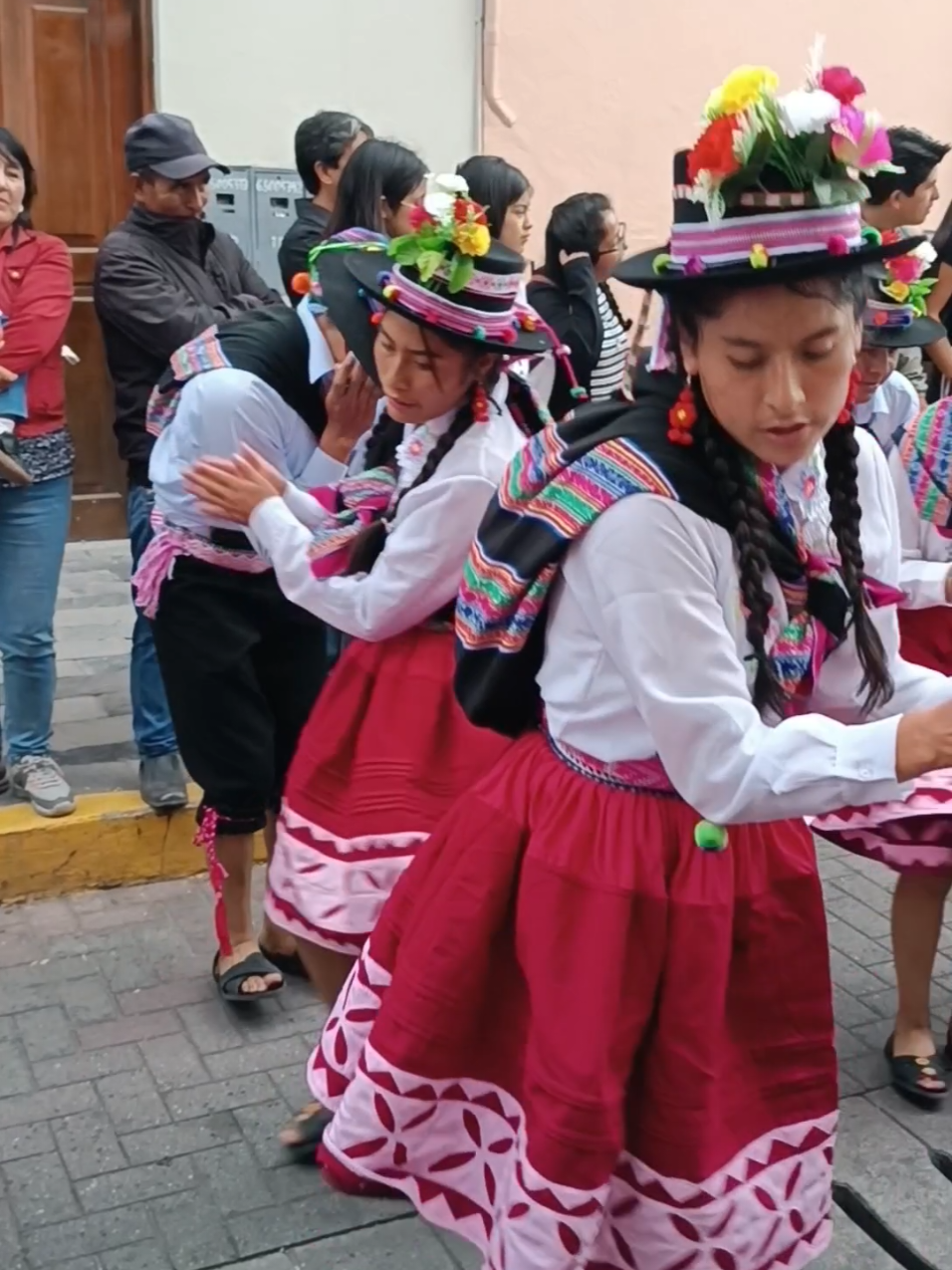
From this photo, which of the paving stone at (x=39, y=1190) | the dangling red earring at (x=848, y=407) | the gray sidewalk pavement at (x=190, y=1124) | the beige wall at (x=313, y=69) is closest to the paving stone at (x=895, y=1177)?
the gray sidewalk pavement at (x=190, y=1124)

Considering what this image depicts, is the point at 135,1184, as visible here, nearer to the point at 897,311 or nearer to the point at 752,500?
the point at 752,500

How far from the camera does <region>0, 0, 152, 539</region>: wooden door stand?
6930 millimetres

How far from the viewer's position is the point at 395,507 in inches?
110

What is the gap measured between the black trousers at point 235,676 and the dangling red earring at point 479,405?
89 cm

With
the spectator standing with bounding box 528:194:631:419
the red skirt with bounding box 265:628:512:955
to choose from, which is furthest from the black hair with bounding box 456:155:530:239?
the red skirt with bounding box 265:628:512:955

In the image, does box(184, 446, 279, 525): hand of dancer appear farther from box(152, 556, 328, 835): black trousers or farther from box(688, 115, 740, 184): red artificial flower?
box(688, 115, 740, 184): red artificial flower

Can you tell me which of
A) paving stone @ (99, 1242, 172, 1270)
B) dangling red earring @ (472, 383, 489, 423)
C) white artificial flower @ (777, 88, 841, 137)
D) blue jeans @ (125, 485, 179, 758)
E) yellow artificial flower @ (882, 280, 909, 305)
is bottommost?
paving stone @ (99, 1242, 172, 1270)

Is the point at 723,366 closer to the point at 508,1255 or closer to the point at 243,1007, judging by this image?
the point at 508,1255

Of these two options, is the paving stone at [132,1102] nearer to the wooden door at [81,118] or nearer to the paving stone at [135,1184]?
the paving stone at [135,1184]

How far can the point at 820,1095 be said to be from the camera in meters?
2.06

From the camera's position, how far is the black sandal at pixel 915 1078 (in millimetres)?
3283

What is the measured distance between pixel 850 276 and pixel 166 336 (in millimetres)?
2771

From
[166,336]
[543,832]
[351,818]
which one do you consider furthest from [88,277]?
[543,832]

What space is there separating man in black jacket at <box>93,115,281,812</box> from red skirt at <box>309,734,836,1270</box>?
2397 millimetres
